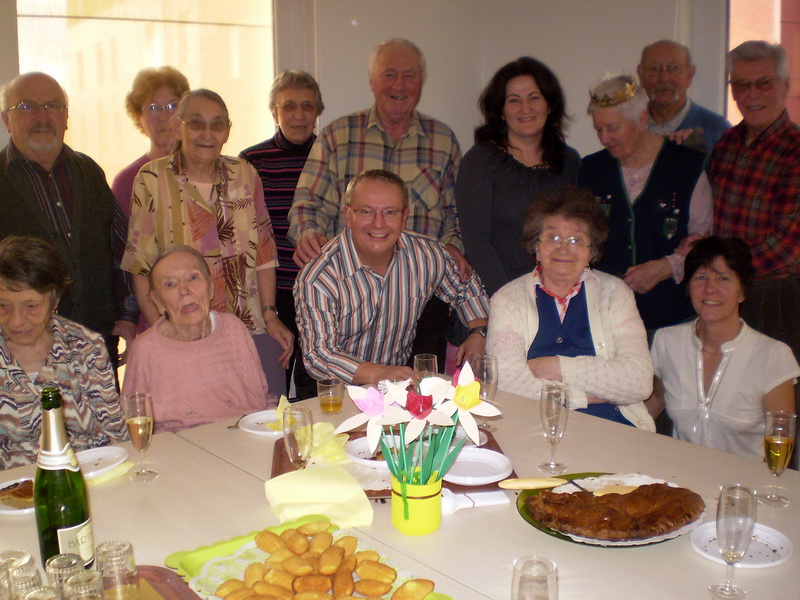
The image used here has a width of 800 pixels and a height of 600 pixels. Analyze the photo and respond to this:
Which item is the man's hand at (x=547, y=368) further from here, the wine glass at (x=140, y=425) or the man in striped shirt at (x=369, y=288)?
the wine glass at (x=140, y=425)

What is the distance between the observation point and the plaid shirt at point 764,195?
10.0 ft

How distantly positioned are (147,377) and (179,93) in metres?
1.69

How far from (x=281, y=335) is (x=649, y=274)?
1.56 m

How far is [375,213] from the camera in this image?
2.81 meters

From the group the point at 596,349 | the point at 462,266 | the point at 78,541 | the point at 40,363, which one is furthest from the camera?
the point at 462,266

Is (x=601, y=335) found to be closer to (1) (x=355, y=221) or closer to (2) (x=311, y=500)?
(1) (x=355, y=221)

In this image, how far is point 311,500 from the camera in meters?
1.56

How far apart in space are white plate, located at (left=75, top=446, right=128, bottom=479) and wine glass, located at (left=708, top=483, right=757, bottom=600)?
131 cm

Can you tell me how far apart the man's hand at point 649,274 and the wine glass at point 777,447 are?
4.68 ft

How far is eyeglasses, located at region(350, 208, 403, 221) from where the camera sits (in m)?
2.81

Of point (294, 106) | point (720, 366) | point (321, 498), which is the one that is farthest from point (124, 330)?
point (720, 366)

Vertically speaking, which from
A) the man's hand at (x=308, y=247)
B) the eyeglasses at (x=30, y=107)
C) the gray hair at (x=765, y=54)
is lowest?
the man's hand at (x=308, y=247)

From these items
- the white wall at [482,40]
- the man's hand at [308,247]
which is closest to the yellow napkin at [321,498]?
the man's hand at [308,247]

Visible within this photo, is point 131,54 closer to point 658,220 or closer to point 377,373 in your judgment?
point 377,373
